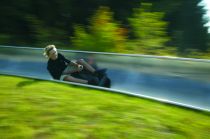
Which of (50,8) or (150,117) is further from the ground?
(50,8)

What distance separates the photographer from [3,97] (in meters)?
10.1

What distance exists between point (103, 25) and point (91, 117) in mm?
9408

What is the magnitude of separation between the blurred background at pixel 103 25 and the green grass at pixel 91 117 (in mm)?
7237

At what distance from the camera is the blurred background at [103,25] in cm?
1782

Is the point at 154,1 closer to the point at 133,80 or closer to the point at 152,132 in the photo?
the point at 133,80

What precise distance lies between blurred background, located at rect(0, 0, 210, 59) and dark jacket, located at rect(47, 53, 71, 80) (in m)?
4.77

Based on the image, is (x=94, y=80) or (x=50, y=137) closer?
(x=50, y=137)

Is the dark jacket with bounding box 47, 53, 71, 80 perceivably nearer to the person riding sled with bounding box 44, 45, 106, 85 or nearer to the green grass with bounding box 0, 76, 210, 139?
the person riding sled with bounding box 44, 45, 106, 85

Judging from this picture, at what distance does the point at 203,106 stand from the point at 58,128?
9.32 ft

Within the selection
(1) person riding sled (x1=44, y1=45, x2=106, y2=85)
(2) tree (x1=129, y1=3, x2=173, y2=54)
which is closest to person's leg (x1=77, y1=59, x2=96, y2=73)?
(1) person riding sled (x1=44, y1=45, x2=106, y2=85)

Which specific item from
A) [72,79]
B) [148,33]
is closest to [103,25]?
[148,33]

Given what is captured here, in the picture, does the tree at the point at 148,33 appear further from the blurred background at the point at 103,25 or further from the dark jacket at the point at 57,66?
the dark jacket at the point at 57,66

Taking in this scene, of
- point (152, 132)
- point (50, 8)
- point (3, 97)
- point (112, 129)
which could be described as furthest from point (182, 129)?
point (50, 8)

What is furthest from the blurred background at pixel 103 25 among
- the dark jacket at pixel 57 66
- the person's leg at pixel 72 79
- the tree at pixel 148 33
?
the person's leg at pixel 72 79
